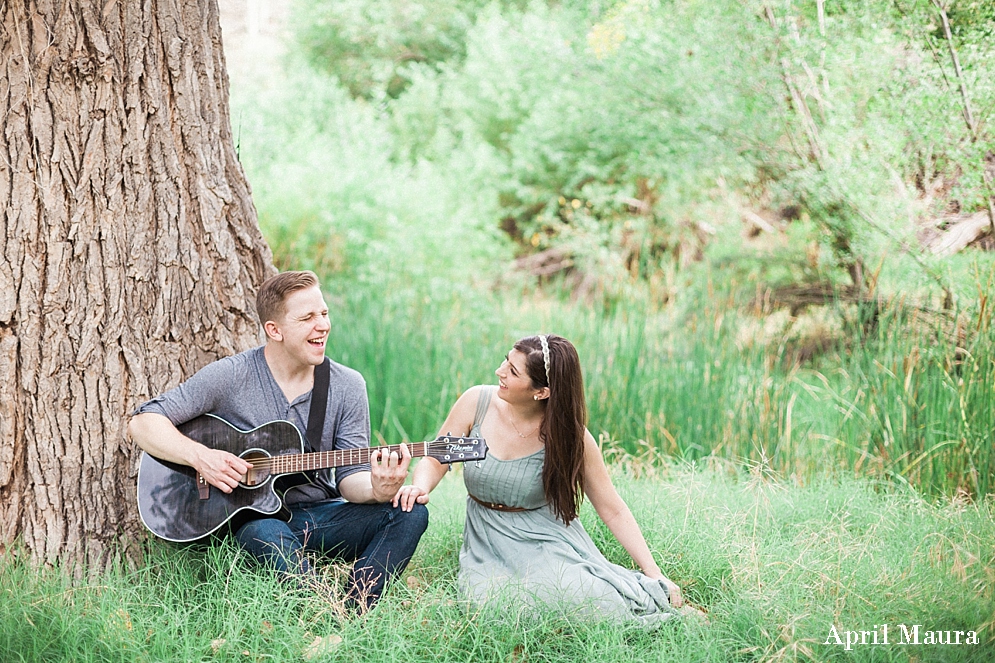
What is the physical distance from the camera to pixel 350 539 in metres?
3.10

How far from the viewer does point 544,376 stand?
3.01 metres

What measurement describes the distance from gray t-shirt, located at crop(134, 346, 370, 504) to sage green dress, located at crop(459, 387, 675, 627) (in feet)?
1.42

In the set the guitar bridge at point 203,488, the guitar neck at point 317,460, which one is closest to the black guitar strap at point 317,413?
the guitar neck at point 317,460

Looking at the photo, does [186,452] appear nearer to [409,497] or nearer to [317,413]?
[317,413]

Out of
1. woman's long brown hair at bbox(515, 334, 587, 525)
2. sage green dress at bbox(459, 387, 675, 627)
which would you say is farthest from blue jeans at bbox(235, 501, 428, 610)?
woman's long brown hair at bbox(515, 334, 587, 525)

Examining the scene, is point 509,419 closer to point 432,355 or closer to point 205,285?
point 205,285

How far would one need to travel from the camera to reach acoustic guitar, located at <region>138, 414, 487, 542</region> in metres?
2.97

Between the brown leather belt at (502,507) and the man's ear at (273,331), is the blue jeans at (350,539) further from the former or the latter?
the man's ear at (273,331)

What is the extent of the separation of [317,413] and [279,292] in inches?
17.1

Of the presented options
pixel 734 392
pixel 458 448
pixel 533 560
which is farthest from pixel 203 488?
pixel 734 392

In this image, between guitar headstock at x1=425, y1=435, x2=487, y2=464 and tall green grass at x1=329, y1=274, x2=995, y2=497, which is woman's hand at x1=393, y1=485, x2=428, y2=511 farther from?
tall green grass at x1=329, y1=274, x2=995, y2=497

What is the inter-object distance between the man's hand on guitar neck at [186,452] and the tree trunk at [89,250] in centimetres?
29

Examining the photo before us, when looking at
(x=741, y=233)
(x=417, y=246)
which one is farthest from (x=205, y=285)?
(x=741, y=233)

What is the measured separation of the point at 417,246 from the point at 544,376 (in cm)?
635
